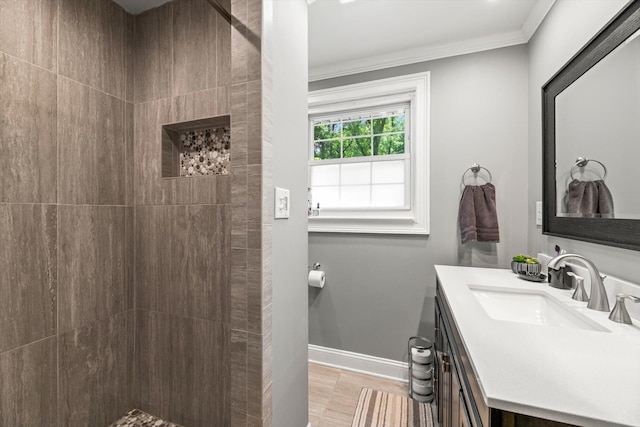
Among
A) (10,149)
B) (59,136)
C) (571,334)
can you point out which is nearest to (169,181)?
(59,136)

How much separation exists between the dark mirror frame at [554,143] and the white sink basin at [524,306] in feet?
1.03

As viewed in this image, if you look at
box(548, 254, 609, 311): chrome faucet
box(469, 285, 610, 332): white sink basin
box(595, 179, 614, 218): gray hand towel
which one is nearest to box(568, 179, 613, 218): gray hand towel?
box(595, 179, 614, 218): gray hand towel

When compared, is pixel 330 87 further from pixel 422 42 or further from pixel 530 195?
pixel 530 195

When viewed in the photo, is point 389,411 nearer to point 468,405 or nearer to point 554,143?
point 468,405

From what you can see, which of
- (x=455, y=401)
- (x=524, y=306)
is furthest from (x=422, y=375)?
(x=455, y=401)

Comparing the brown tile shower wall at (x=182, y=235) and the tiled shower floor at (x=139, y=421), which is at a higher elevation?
the brown tile shower wall at (x=182, y=235)

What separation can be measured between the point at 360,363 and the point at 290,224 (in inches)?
62.0

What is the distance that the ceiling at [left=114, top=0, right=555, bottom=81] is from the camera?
167cm

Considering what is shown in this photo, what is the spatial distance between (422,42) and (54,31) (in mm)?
2137

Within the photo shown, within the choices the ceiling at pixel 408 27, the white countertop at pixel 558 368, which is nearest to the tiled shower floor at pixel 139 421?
the white countertop at pixel 558 368

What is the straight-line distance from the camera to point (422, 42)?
6.63ft

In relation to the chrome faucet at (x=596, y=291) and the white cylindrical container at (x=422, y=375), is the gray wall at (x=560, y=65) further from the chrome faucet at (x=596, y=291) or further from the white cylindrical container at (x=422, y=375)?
the white cylindrical container at (x=422, y=375)

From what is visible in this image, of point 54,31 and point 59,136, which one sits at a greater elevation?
point 54,31

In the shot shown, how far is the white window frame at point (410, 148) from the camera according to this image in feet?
6.87
